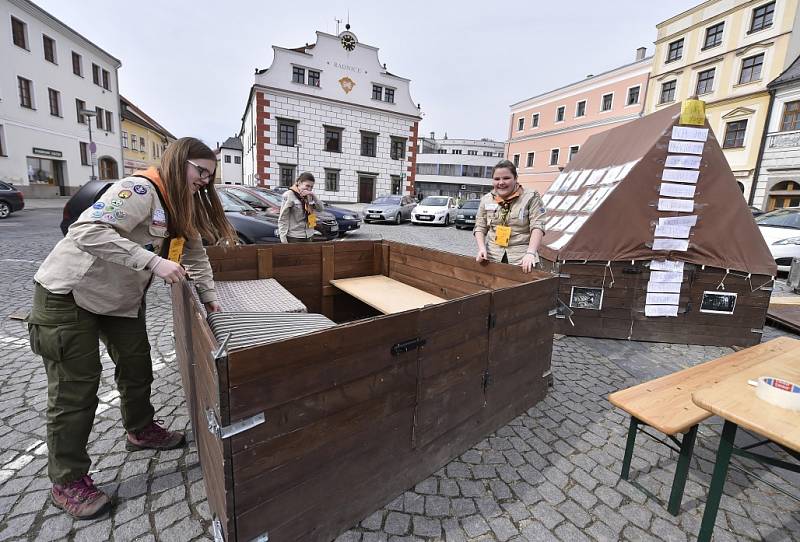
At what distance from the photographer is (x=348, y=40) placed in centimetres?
3078

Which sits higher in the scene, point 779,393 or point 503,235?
point 503,235

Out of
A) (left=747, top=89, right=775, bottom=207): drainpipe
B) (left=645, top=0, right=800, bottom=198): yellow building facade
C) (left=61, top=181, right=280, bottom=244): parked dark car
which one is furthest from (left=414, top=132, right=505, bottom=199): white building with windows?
(left=61, top=181, right=280, bottom=244): parked dark car

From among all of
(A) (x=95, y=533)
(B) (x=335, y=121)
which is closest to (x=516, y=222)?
(A) (x=95, y=533)

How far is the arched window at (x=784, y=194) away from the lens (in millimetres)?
19875

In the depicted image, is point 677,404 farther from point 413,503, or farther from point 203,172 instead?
point 203,172

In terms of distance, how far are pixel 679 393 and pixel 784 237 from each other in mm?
10191

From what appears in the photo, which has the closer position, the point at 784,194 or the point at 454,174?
the point at 784,194

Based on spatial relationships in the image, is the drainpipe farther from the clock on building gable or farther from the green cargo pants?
the green cargo pants

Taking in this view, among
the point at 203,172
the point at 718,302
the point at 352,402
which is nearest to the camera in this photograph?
the point at 352,402

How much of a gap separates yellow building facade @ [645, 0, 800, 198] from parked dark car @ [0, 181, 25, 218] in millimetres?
32388

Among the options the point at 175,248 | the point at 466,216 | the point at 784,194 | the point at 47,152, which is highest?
the point at 47,152

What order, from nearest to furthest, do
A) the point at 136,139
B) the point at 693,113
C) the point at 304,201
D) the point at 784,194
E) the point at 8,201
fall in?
the point at 693,113
the point at 304,201
the point at 8,201
the point at 784,194
the point at 136,139

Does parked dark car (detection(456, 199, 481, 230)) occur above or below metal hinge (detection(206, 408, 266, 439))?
above

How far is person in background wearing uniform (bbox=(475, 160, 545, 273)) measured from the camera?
387 centimetres
